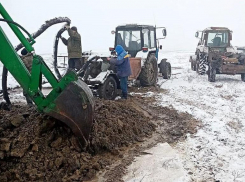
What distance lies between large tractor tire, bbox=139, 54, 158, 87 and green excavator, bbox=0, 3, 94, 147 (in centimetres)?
580

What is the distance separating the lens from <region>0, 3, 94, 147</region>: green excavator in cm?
397

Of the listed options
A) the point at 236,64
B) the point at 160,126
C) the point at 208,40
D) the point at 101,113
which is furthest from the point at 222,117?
the point at 208,40

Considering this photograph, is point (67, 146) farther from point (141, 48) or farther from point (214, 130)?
point (141, 48)

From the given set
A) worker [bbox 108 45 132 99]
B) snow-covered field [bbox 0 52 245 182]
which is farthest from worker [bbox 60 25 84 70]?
snow-covered field [bbox 0 52 245 182]

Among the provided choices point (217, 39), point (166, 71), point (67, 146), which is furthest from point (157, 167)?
point (217, 39)

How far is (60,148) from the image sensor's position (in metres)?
4.12

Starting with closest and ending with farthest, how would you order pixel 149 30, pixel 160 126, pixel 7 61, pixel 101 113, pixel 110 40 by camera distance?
1. pixel 7 61
2. pixel 101 113
3. pixel 160 126
4. pixel 149 30
5. pixel 110 40

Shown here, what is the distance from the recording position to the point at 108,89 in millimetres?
7785

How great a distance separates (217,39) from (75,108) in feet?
34.2

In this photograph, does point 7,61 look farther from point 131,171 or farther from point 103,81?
point 103,81

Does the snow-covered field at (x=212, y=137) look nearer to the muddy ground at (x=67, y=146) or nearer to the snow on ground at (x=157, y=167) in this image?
the snow on ground at (x=157, y=167)

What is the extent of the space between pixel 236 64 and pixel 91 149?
8682 millimetres

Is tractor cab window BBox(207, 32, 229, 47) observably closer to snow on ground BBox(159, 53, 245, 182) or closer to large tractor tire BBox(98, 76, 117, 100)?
snow on ground BBox(159, 53, 245, 182)

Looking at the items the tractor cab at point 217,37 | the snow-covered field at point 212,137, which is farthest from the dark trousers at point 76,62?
the tractor cab at point 217,37
